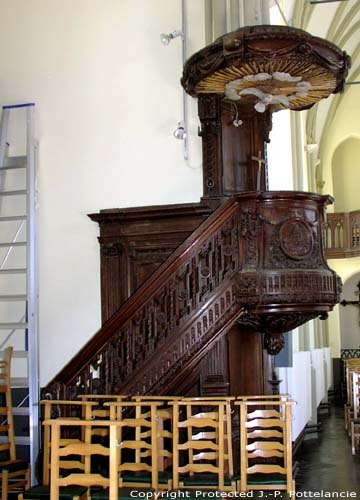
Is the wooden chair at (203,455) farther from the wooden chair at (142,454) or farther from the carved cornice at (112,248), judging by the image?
the carved cornice at (112,248)

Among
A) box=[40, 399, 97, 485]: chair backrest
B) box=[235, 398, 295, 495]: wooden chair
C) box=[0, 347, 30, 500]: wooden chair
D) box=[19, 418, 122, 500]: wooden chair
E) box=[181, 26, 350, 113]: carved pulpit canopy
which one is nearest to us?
box=[19, 418, 122, 500]: wooden chair

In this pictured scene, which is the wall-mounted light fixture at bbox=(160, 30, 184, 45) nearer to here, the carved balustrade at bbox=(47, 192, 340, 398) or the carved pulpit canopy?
the carved pulpit canopy

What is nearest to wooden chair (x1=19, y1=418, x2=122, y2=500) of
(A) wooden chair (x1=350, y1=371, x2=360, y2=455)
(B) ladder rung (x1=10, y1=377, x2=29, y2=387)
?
(B) ladder rung (x1=10, y1=377, x2=29, y2=387)

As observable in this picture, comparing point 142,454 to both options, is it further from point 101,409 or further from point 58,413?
Result: point 58,413

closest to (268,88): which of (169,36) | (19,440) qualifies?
(169,36)

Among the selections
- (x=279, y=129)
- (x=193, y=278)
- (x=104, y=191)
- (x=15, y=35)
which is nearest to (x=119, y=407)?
(x=193, y=278)

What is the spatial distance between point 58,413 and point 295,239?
2.83 metres

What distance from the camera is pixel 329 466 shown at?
9203 mm

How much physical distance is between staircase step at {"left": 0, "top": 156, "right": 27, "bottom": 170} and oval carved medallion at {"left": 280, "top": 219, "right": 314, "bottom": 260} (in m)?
3.03

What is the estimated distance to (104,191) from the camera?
8531 millimetres

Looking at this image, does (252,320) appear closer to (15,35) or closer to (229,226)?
(229,226)

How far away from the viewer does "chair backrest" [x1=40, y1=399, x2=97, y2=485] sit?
574cm

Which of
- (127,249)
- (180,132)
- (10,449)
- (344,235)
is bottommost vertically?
(10,449)

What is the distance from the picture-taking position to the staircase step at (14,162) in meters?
7.95
